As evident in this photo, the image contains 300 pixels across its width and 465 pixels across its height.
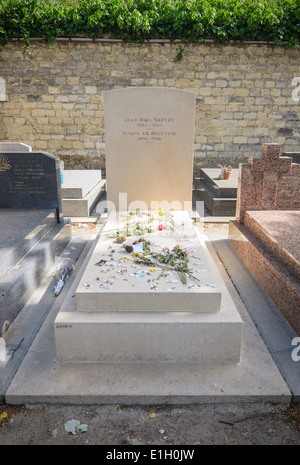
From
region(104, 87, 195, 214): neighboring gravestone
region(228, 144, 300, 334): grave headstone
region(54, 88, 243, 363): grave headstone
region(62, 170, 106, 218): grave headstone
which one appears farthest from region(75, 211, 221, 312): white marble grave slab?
region(62, 170, 106, 218): grave headstone

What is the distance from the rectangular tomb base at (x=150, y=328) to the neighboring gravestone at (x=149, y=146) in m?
2.75

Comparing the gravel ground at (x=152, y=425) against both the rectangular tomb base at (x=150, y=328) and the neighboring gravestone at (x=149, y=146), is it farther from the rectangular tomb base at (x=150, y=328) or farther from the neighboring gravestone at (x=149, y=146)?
the neighboring gravestone at (x=149, y=146)

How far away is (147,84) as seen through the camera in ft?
29.6

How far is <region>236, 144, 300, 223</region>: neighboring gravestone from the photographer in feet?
15.3

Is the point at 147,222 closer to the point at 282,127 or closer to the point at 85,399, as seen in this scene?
the point at 85,399

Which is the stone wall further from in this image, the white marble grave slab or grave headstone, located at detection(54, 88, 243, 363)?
the white marble grave slab

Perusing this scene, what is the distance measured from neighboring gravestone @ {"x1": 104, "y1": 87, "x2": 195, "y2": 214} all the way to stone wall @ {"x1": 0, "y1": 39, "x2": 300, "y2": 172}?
434 cm

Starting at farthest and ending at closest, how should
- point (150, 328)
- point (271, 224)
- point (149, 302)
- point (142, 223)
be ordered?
point (142, 223) < point (271, 224) < point (149, 302) < point (150, 328)

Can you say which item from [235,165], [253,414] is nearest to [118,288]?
[253,414]

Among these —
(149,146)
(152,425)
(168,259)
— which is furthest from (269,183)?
(152,425)

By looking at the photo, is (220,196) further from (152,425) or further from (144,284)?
(152,425)

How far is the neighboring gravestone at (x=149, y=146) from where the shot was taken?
500cm

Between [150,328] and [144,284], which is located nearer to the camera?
[150,328]

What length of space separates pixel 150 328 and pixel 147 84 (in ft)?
25.5
